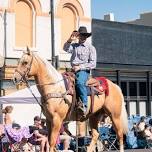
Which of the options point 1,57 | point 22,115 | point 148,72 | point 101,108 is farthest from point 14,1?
point 101,108

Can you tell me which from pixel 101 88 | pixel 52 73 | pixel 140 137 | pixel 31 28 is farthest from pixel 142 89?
pixel 52 73

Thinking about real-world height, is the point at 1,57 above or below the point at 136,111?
above

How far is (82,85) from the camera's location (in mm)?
10969

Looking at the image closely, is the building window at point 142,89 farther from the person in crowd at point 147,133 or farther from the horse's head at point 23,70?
the horse's head at point 23,70

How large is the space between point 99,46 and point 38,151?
11.8 meters

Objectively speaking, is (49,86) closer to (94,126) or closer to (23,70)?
(23,70)

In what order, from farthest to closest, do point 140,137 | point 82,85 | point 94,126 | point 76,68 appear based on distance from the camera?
point 140,137, point 94,126, point 76,68, point 82,85

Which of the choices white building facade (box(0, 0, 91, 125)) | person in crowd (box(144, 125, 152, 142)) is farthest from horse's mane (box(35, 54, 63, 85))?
white building facade (box(0, 0, 91, 125))

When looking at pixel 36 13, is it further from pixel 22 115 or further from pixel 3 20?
pixel 22 115

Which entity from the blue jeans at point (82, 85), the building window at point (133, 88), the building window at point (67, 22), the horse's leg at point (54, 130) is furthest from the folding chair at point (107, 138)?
the building window at point (133, 88)

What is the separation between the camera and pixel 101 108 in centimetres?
1195

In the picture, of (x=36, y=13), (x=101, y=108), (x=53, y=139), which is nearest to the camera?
(x=53, y=139)

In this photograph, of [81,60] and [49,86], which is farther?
[81,60]

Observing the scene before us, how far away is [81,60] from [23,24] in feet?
40.9
